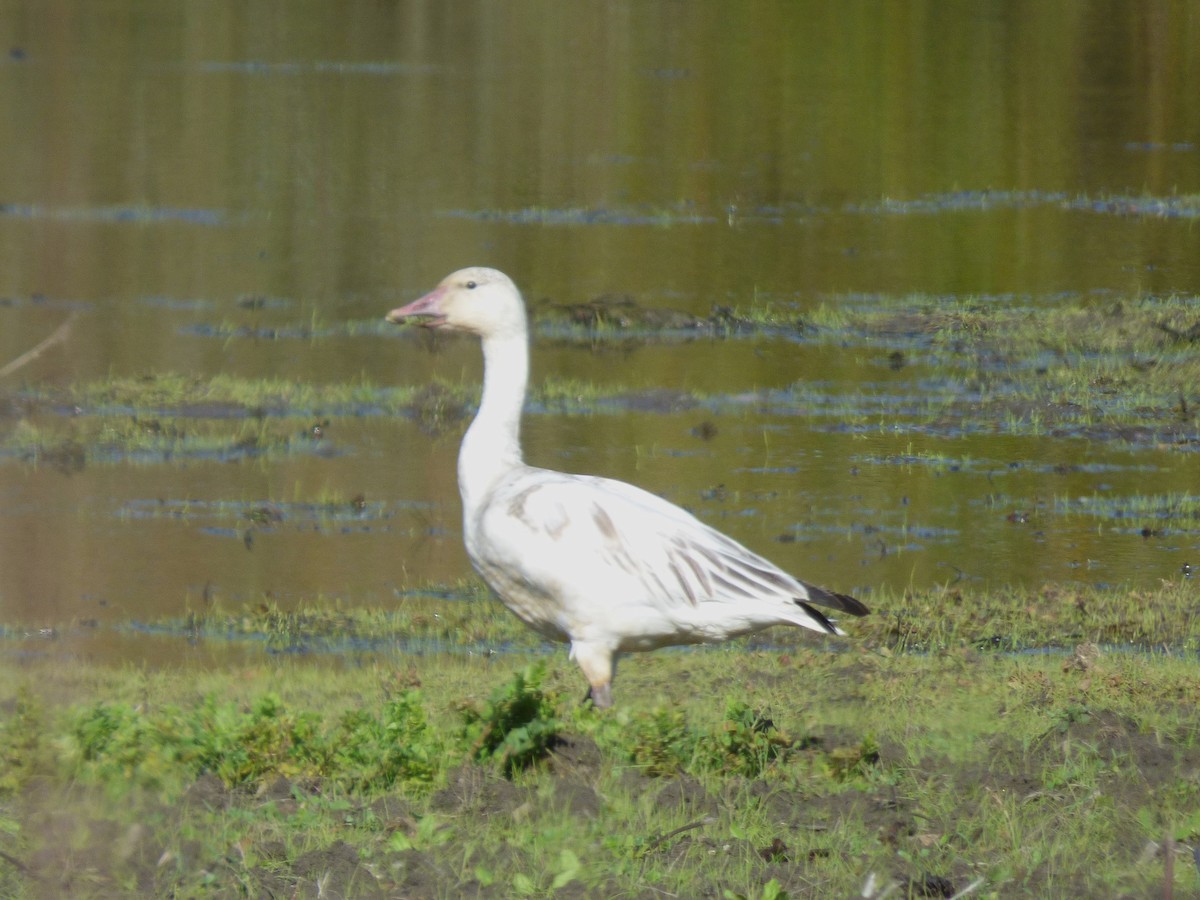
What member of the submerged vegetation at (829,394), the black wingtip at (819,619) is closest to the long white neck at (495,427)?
the black wingtip at (819,619)

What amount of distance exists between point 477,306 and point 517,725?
2.23m

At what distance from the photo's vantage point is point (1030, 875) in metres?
4.75

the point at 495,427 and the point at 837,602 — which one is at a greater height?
the point at 495,427

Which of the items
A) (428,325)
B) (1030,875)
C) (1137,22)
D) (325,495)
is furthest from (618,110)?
(1030,875)

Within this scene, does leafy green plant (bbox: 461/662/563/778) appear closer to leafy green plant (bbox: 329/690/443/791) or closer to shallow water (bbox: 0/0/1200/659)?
leafy green plant (bbox: 329/690/443/791)

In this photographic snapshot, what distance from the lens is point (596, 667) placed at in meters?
6.52

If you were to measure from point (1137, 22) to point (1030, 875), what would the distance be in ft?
110

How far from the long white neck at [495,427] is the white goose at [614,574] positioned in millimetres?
142

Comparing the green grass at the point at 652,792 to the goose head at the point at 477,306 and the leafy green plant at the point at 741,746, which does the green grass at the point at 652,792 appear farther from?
the goose head at the point at 477,306

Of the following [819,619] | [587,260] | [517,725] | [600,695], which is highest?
[587,260]

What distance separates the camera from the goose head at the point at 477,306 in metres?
7.29

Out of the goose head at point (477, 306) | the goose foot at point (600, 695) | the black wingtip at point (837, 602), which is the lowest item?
the goose foot at point (600, 695)

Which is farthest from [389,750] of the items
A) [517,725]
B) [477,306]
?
[477,306]

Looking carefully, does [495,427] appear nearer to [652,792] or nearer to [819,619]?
[819,619]
